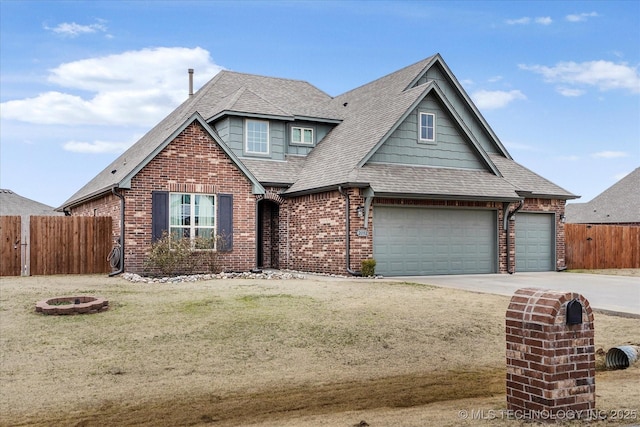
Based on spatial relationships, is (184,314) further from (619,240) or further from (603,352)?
(619,240)

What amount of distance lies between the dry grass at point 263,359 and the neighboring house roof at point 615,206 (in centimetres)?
3080

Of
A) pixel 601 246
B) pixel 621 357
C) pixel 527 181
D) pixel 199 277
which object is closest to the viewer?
pixel 621 357

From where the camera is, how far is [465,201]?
22328 millimetres

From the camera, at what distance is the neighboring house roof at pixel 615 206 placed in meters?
41.2

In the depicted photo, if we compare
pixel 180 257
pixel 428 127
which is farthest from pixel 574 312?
pixel 428 127

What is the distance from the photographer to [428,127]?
22.9m

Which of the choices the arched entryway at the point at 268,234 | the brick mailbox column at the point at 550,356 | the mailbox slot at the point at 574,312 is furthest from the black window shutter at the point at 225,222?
the mailbox slot at the point at 574,312

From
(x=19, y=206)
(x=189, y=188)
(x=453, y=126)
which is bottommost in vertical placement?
(x=19, y=206)

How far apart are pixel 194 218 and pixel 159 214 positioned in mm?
1163

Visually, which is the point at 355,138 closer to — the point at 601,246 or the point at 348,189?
the point at 348,189

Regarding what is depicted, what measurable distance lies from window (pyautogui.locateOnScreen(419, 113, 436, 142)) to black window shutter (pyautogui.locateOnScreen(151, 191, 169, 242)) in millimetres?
9171

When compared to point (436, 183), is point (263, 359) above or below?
below

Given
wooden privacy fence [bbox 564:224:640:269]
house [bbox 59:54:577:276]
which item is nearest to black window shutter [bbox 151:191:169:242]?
house [bbox 59:54:577:276]

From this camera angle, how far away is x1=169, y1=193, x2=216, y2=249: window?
20.4 metres
